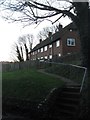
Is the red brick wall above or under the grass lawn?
above

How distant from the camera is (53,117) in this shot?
42.5ft

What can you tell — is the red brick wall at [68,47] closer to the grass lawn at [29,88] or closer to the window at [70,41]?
the window at [70,41]

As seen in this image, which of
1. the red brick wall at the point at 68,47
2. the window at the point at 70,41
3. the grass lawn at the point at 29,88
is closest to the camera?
the grass lawn at the point at 29,88

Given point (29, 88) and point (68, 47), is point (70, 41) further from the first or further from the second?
point (29, 88)

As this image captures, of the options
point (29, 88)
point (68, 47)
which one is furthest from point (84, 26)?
point (68, 47)

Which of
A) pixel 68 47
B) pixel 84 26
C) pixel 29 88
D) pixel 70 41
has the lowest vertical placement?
pixel 29 88

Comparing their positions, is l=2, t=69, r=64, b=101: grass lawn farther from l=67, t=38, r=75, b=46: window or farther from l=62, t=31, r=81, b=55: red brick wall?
l=67, t=38, r=75, b=46: window

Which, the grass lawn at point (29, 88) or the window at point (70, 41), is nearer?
the grass lawn at point (29, 88)

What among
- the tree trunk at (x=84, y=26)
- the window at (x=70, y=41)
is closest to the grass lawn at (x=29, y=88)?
the tree trunk at (x=84, y=26)

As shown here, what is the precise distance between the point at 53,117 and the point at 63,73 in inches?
394

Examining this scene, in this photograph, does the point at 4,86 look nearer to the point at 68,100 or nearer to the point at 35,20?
the point at 35,20

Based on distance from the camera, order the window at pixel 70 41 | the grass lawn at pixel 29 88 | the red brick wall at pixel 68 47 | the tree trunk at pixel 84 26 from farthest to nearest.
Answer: the window at pixel 70 41 → the red brick wall at pixel 68 47 → the tree trunk at pixel 84 26 → the grass lawn at pixel 29 88

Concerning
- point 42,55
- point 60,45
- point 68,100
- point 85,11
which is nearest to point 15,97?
point 68,100

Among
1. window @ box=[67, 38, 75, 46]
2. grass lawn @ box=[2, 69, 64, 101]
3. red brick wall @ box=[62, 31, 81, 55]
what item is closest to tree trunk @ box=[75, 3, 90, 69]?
grass lawn @ box=[2, 69, 64, 101]
